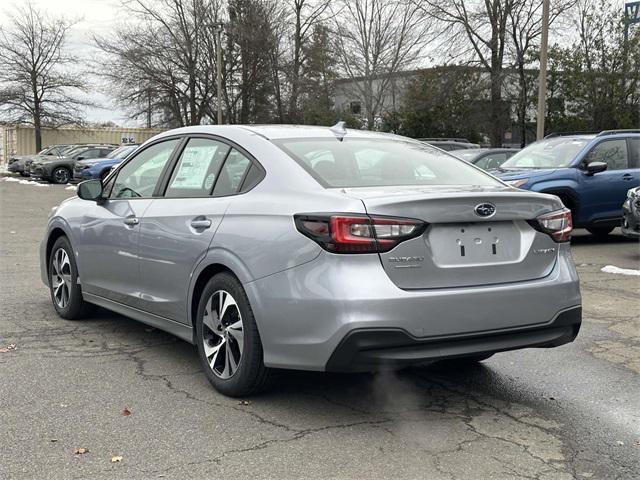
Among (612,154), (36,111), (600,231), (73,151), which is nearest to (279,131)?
(612,154)

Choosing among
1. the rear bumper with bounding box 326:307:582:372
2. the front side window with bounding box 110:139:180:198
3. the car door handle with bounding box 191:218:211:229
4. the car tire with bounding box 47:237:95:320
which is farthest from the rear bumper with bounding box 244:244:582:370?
the car tire with bounding box 47:237:95:320

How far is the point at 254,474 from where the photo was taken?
3.28 meters

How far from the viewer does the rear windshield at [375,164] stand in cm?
423

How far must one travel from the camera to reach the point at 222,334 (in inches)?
169

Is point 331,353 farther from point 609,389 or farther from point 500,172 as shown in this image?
point 500,172

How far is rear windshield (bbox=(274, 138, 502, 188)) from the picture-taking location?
13.9ft

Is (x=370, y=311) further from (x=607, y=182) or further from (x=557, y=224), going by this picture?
(x=607, y=182)

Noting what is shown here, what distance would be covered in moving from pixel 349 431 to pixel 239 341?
0.79 metres

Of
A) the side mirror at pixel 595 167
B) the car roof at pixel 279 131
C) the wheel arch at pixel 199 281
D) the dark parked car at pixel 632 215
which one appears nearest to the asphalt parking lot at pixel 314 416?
the wheel arch at pixel 199 281

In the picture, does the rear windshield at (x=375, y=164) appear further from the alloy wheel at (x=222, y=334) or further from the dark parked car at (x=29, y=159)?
the dark parked car at (x=29, y=159)

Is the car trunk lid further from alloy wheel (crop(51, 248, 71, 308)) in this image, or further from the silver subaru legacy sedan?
alloy wheel (crop(51, 248, 71, 308))

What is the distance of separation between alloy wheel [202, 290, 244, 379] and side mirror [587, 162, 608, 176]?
8130mm

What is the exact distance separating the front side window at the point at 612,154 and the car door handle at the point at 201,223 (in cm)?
841

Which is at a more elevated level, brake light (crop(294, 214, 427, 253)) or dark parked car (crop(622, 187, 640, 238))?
brake light (crop(294, 214, 427, 253))
